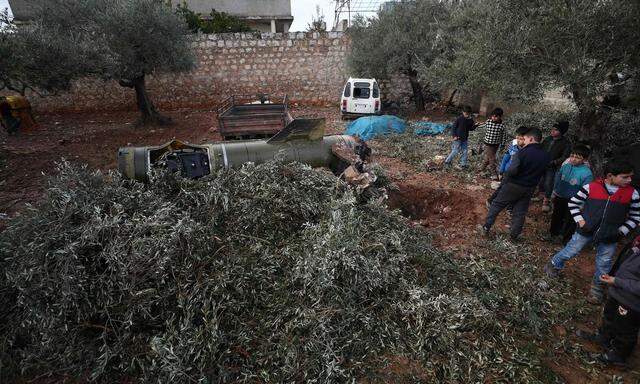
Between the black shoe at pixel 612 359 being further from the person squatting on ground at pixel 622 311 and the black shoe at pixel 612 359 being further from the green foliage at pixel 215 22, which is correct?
the green foliage at pixel 215 22

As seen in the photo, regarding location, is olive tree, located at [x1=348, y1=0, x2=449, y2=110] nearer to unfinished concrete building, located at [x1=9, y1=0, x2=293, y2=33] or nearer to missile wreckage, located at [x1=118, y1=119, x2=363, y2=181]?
missile wreckage, located at [x1=118, y1=119, x2=363, y2=181]

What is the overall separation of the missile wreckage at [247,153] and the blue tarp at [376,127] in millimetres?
4990

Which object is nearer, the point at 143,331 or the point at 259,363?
the point at 259,363

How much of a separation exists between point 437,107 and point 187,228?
15.0 m

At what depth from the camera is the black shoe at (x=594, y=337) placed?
3.46m

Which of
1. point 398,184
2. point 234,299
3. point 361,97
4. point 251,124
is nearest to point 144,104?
point 251,124

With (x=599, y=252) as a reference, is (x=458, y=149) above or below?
above

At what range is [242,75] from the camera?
58.1 feet

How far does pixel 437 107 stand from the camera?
16.2m

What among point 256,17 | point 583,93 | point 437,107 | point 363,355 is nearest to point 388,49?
point 437,107

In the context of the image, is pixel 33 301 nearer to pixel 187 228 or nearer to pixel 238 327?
pixel 187 228

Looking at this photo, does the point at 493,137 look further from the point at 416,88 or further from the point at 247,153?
the point at 416,88

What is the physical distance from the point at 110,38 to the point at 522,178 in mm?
12728

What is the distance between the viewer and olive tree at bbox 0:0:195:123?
9820 mm
